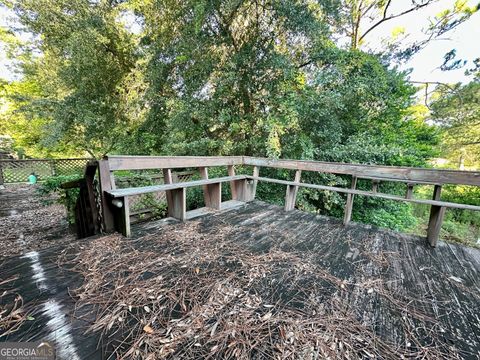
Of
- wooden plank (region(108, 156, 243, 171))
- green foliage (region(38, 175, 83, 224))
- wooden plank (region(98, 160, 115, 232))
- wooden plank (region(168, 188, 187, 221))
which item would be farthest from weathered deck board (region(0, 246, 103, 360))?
green foliage (region(38, 175, 83, 224))

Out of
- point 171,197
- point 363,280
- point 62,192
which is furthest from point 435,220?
point 62,192

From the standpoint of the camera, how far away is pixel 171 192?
2818mm

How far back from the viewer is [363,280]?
1616 millimetres

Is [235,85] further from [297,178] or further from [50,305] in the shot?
[50,305]

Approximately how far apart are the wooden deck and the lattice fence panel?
8485mm

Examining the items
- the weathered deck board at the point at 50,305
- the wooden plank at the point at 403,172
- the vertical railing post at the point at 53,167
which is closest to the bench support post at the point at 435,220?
the wooden plank at the point at 403,172

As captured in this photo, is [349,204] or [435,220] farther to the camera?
[349,204]

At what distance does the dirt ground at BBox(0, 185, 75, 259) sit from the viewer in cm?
359

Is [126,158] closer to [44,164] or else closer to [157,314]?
[157,314]

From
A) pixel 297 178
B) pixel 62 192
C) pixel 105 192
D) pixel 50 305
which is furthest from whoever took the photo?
pixel 62 192

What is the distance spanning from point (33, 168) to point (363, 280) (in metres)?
11.9

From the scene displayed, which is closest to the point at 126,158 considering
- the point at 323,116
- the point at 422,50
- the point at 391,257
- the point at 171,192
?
the point at 171,192

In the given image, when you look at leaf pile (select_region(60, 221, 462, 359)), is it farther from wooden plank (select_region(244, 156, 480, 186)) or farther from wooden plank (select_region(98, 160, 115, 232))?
wooden plank (select_region(244, 156, 480, 186))

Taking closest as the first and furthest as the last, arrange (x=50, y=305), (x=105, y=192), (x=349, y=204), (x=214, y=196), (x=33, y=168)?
(x=50, y=305) < (x=105, y=192) < (x=349, y=204) < (x=214, y=196) < (x=33, y=168)
